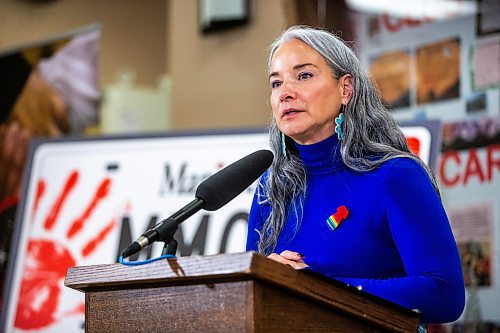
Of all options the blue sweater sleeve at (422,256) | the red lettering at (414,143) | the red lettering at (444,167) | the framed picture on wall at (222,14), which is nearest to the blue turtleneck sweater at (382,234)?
the blue sweater sleeve at (422,256)

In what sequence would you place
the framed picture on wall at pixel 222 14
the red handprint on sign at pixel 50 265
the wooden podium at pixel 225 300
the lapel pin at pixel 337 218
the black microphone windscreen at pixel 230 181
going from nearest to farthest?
1. the wooden podium at pixel 225 300
2. the black microphone windscreen at pixel 230 181
3. the lapel pin at pixel 337 218
4. the red handprint on sign at pixel 50 265
5. the framed picture on wall at pixel 222 14

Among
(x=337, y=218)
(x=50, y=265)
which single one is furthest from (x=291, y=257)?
(x=50, y=265)

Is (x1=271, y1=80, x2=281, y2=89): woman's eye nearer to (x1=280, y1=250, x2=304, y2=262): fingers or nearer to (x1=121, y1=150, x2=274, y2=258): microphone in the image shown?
(x1=121, y1=150, x2=274, y2=258): microphone

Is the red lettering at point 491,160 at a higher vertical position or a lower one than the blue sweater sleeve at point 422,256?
higher

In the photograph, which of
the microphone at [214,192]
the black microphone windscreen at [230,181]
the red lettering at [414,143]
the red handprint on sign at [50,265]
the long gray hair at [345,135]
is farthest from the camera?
the red handprint on sign at [50,265]

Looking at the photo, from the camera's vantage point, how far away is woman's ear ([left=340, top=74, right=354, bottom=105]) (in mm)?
1954

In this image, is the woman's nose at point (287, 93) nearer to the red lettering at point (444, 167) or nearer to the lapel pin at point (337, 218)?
the lapel pin at point (337, 218)

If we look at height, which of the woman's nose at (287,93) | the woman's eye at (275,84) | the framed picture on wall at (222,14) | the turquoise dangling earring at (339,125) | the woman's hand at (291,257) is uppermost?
the framed picture on wall at (222,14)

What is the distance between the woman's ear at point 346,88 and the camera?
195 centimetres

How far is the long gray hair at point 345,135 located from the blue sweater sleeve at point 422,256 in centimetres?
13

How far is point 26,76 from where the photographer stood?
4.66 m

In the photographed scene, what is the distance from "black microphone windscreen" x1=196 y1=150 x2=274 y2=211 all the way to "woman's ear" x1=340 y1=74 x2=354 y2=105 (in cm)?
30

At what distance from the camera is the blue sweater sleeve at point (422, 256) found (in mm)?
1650

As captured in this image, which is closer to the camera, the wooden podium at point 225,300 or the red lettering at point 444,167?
the wooden podium at point 225,300
